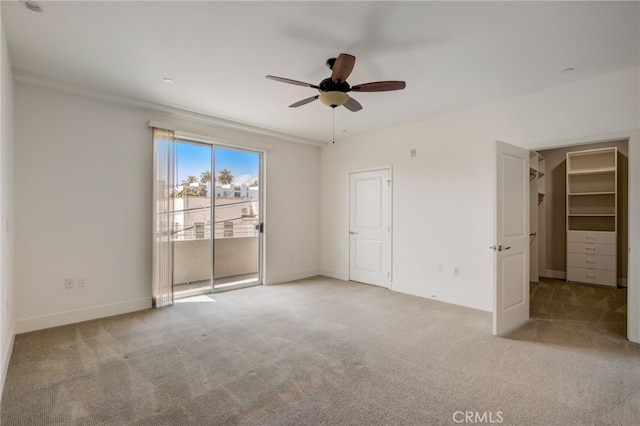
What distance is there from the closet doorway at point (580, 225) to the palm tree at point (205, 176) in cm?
515

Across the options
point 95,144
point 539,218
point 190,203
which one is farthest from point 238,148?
point 539,218

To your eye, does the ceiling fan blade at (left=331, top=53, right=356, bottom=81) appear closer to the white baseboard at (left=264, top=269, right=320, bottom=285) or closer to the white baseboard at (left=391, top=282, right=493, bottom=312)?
the white baseboard at (left=391, top=282, right=493, bottom=312)

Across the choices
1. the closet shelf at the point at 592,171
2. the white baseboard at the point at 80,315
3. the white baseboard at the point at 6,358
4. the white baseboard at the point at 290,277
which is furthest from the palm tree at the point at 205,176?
the closet shelf at the point at 592,171

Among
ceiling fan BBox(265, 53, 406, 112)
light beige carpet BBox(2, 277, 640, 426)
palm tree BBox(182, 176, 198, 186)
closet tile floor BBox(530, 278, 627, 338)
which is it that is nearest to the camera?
light beige carpet BBox(2, 277, 640, 426)

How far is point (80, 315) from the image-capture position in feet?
11.8

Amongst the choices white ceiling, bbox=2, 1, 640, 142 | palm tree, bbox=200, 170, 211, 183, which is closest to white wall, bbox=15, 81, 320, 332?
white ceiling, bbox=2, 1, 640, 142

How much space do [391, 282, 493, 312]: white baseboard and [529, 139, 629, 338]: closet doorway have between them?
2.95 feet

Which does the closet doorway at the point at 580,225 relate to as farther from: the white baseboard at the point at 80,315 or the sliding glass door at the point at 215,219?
the white baseboard at the point at 80,315

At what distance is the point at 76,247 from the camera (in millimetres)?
3598

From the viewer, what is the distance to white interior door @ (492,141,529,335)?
3312 millimetres

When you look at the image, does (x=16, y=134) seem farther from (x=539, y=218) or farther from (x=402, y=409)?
(x=539, y=218)

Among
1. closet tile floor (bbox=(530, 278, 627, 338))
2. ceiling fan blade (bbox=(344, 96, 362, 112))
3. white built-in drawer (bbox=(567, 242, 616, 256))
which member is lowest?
closet tile floor (bbox=(530, 278, 627, 338))

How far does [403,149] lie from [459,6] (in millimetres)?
2938

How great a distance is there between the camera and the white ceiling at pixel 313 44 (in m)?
2.21
